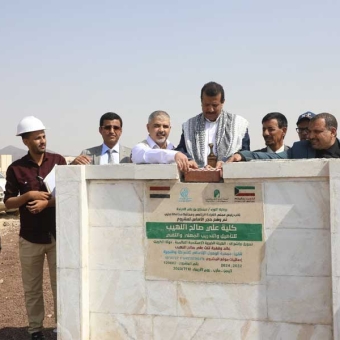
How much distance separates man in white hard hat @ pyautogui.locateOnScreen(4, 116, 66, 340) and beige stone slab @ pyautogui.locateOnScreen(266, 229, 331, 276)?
2.34 m

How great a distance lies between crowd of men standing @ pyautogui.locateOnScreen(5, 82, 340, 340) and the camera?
15.5ft

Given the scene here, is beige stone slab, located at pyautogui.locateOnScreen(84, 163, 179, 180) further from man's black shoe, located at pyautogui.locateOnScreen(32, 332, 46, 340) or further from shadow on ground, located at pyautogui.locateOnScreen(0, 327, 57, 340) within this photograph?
shadow on ground, located at pyautogui.locateOnScreen(0, 327, 57, 340)

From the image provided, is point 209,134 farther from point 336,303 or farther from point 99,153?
point 336,303

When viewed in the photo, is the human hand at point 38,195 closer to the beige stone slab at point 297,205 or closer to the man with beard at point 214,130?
the man with beard at point 214,130

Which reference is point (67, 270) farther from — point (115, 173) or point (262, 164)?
point (262, 164)

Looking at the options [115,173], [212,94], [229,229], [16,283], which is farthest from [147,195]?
[16,283]

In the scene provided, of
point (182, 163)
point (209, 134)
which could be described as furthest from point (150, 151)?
point (209, 134)

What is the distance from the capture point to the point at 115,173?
4.65m

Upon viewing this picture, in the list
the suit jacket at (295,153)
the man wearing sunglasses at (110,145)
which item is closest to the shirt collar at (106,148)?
the man wearing sunglasses at (110,145)

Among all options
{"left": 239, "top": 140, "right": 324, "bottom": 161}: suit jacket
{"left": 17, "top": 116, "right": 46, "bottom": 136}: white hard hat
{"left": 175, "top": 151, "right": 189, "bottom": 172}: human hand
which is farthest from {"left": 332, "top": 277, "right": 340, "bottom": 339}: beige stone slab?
{"left": 17, "top": 116, "right": 46, "bottom": 136}: white hard hat

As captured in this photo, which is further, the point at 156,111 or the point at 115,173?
→ the point at 156,111

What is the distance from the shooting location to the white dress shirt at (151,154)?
181 inches

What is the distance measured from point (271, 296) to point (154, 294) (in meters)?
0.96

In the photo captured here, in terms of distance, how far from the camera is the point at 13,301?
26.8 ft
